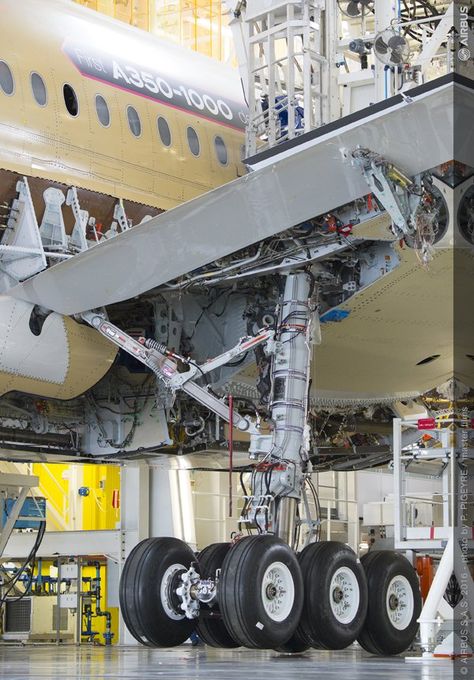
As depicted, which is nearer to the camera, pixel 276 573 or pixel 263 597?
pixel 263 597

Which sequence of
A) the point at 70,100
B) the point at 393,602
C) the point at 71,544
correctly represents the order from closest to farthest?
the point at 393,602
the point at 70,100
the point at 71,544

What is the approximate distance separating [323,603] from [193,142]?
6.61m

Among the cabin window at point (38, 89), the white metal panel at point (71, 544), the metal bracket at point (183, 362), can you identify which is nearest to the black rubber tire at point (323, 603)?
the metal bracket at point (183, 362)

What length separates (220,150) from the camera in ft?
55.6

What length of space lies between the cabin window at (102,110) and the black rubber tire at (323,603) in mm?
5667

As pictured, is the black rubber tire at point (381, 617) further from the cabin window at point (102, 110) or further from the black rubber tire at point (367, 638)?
the cabin window at point (102, 110)

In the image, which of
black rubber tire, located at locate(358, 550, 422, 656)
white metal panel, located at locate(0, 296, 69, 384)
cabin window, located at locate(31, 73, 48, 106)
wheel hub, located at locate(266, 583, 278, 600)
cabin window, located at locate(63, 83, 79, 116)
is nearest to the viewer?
wheel hub, located at locate(266, 583, 278, 600)

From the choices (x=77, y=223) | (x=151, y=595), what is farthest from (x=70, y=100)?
(x=151, y=595)

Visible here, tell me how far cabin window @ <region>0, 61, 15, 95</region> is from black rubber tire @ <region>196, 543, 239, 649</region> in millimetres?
5453

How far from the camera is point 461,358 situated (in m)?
16.8

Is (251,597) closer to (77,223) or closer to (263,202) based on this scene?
(263,202)

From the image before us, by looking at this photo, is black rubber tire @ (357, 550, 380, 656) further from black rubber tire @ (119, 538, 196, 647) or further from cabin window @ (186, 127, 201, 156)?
cabin window @ (186, 127, 201, 156)

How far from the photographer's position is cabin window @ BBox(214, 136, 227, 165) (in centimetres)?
1688

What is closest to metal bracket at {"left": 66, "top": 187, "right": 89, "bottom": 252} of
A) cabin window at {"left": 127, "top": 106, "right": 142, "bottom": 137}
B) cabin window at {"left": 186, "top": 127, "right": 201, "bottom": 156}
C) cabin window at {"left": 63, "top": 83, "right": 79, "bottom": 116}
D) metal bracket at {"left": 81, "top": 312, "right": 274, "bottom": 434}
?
metal bracket at {"left": 81, "top": 312, "right": 274, "bottom": 434}
